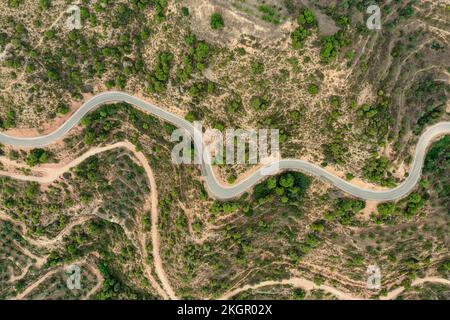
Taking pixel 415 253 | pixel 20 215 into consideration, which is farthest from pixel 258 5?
pixel 20 215

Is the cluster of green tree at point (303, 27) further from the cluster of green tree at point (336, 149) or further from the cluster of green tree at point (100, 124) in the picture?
the cluster of green tree at point (100, 124)

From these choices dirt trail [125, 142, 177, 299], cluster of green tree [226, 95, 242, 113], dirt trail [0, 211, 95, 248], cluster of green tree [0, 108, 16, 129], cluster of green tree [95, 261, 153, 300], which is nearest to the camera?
cluster of green tree [226, 95, 242, 113]

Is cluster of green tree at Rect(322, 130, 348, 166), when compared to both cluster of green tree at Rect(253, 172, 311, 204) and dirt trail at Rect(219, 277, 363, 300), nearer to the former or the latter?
cluster of green tree at Rect(253, 172, 311, 204)

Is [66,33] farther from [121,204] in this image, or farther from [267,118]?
[267,118]

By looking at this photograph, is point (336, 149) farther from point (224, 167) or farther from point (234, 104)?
point (224, 167)

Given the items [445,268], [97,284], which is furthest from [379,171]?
[97,284]

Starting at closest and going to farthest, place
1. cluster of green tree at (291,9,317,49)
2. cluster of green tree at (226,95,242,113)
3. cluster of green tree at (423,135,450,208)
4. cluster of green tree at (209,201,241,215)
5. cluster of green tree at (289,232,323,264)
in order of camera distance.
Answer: cluster of green tree at (291,9,317,49) → cluster of green tree at (226,95,242,113) → cluster of green tree at (423,135,450,208) → cluster of green tree at (209,201,241,215) → cluster of green tree at (289,232,323,264)

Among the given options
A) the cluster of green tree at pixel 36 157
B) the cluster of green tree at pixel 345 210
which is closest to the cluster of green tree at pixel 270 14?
the cluster of green tree at pixel 345 210

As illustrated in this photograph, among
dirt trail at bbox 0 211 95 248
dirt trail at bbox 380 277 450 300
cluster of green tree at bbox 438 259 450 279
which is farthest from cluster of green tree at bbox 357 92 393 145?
dirt trail at bbox 0 211 95 248
